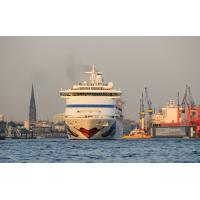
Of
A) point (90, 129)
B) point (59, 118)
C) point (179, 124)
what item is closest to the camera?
point (59, 118)

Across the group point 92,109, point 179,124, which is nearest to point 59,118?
point 92,109

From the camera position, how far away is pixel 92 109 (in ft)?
125

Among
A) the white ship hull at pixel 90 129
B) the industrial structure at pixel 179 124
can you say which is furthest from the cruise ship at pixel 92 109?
the industrial structure at pixel 179 124

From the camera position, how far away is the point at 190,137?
58625mm

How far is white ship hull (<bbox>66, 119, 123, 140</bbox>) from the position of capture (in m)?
38.5

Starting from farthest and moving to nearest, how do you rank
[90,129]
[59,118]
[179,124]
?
[179,124], [90,129], [59,118]

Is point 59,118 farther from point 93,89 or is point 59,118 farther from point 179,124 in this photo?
point 179,124

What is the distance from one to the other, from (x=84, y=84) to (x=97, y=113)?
2.13m

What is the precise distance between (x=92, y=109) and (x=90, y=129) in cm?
107

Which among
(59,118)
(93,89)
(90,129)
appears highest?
(93,89)

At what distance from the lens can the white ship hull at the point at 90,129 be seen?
126 feet

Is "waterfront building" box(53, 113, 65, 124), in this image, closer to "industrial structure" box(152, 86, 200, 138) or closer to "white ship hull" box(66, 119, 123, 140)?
"white ship hull" box(66, 119, 123, 140)

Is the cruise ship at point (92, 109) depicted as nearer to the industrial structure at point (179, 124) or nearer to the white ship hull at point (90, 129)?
the white ship hull at point (90, 129)
